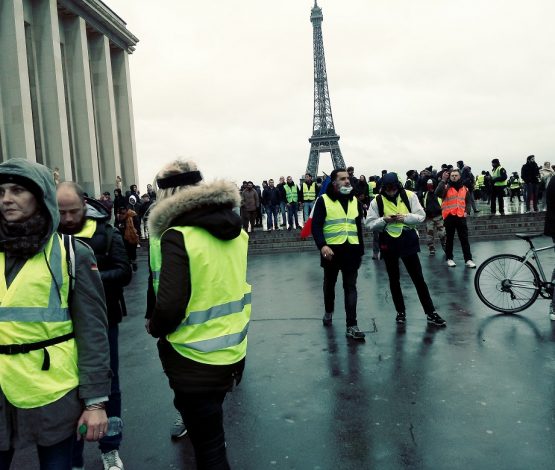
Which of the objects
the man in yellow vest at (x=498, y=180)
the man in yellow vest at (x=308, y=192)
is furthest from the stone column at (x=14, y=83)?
the man in yellow vest at (x=498, y=180)

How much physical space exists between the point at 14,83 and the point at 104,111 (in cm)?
943

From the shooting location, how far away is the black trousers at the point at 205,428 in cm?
242

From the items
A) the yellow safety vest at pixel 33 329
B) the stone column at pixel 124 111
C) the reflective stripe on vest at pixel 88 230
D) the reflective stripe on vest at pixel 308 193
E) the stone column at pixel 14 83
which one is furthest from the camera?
the stone column at pixel 124 111

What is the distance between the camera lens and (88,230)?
11.4 feet

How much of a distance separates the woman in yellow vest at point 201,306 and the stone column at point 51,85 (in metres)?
26.0

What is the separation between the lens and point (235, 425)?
13.3ft

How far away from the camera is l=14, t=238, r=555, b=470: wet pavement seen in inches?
137

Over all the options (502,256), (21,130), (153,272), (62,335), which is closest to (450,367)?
(502,256)

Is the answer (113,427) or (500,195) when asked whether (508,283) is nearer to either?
(113,427)

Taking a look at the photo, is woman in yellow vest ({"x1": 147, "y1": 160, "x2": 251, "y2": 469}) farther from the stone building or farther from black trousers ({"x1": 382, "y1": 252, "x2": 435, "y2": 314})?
the stone building

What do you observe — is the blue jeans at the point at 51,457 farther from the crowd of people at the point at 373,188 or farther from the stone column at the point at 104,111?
the stone column at the point at 104,111

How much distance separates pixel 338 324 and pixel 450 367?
205 cm

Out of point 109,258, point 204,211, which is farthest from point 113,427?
point 204,211

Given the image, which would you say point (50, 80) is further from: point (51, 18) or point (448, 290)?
point (448, 290)
